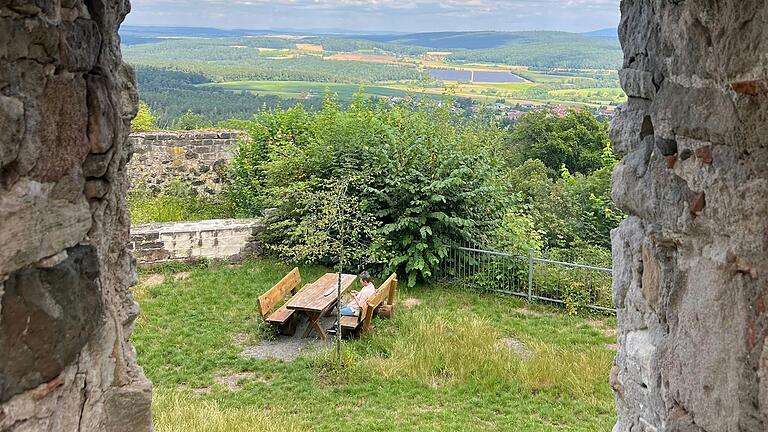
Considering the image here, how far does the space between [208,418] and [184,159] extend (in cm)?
909

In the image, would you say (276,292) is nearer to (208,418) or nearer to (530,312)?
(208,418)

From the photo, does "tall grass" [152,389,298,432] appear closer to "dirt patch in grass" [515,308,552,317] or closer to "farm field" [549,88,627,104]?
"dirt patch in grass" [515,308,552,317]

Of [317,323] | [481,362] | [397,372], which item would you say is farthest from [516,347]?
[317,323]

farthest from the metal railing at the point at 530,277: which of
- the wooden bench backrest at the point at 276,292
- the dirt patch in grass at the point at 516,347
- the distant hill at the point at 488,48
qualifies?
the distant hill at the point at 488,48

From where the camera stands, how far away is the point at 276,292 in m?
8.46

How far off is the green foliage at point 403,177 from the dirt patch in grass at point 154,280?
5.67ft

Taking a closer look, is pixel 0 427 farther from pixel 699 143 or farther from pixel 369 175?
pixel 369 175

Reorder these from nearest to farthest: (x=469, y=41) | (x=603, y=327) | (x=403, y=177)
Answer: (x=603, y=327) < (x=403, y=177) < (x=469, y=41)

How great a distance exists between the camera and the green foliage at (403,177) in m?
10.1

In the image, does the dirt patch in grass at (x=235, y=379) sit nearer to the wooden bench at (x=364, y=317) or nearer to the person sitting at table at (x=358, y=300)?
the wooden bench at (x=364, y=317)

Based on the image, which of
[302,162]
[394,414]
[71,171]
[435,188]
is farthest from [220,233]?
[71,171]

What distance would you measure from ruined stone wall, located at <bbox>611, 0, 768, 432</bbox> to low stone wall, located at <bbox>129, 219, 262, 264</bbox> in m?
8.14

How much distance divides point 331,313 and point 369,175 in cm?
234

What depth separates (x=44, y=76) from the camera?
2248 mm
